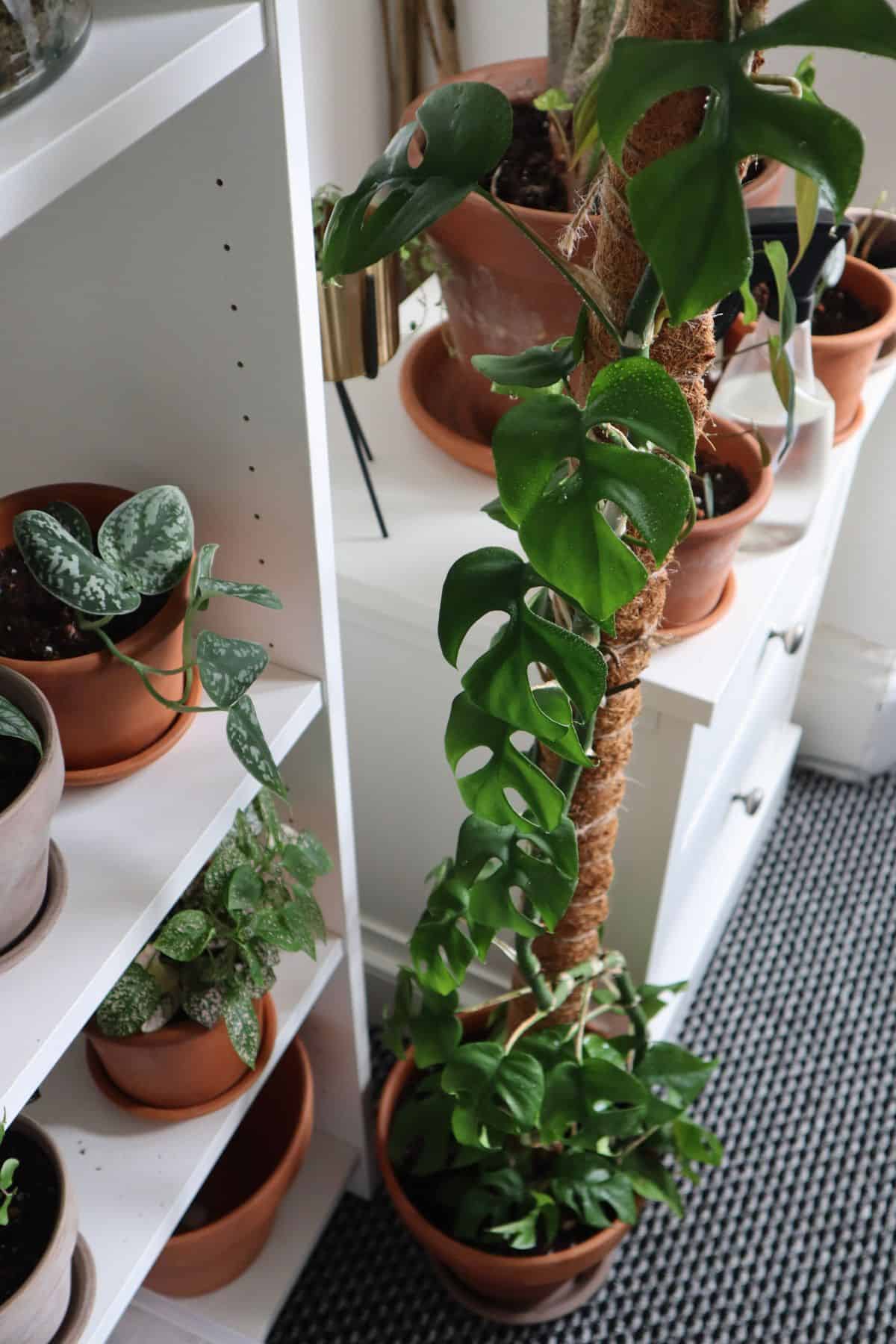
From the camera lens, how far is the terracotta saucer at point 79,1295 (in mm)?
810

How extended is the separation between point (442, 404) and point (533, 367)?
2.05 ft

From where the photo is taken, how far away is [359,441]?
3.53ft

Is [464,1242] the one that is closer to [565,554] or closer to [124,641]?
[124,641]

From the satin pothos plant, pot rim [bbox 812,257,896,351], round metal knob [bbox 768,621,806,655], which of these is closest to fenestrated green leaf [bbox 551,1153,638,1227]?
the satin pothos plant

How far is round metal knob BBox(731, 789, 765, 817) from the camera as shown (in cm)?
143

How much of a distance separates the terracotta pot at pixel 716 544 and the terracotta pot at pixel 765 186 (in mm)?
168

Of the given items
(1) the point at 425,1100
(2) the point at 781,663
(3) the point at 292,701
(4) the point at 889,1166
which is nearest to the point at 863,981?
(4) the point at 889,1166

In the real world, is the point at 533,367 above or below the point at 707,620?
above

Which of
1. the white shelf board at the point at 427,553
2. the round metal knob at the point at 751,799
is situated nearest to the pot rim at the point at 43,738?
the white shelf board at the point at 427,553

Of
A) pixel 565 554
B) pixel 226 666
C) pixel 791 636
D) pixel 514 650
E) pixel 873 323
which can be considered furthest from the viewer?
pixel 791 636

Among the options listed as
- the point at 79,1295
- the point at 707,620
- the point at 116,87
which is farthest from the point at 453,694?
the point at 116,87

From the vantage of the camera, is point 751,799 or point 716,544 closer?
point 716,544

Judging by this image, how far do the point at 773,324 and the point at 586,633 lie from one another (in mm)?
481

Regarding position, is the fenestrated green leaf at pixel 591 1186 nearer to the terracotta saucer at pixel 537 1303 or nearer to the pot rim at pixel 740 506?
the terracotta saucer at pixel 537 1303
